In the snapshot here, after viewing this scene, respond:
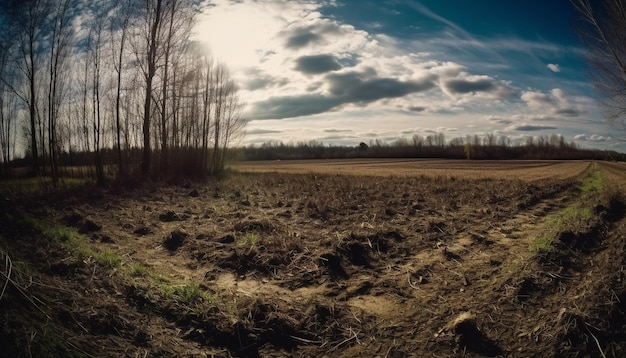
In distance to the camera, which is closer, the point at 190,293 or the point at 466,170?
the point at 190,293

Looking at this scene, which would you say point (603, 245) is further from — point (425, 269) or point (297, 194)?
point (297, 194)

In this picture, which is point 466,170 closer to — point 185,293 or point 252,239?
point 252,239

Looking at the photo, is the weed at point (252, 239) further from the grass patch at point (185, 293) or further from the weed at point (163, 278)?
the grass patch at point (185, 293)

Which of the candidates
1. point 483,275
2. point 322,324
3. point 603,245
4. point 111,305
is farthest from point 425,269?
point 111,305

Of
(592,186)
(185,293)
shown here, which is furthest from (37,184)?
(592,186)

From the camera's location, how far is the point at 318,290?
5129mm

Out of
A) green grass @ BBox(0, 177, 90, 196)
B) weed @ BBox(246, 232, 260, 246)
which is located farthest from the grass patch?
green grass @ BBox(0, 177, 90, 196)

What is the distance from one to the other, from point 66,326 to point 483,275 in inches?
204

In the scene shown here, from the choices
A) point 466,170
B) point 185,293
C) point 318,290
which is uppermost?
point 466,170

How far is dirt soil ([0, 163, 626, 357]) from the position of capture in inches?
139

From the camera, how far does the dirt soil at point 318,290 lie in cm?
353

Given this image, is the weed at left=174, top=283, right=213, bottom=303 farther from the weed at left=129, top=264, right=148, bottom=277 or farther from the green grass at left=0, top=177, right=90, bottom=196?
the green grass at left=0, top=177, right=90, bottom=196

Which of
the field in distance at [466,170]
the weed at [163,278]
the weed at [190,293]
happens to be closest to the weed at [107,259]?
the weed at [163,278]

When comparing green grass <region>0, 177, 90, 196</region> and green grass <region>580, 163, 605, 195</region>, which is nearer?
green grass <region>580, 163, 605, 195</region>
